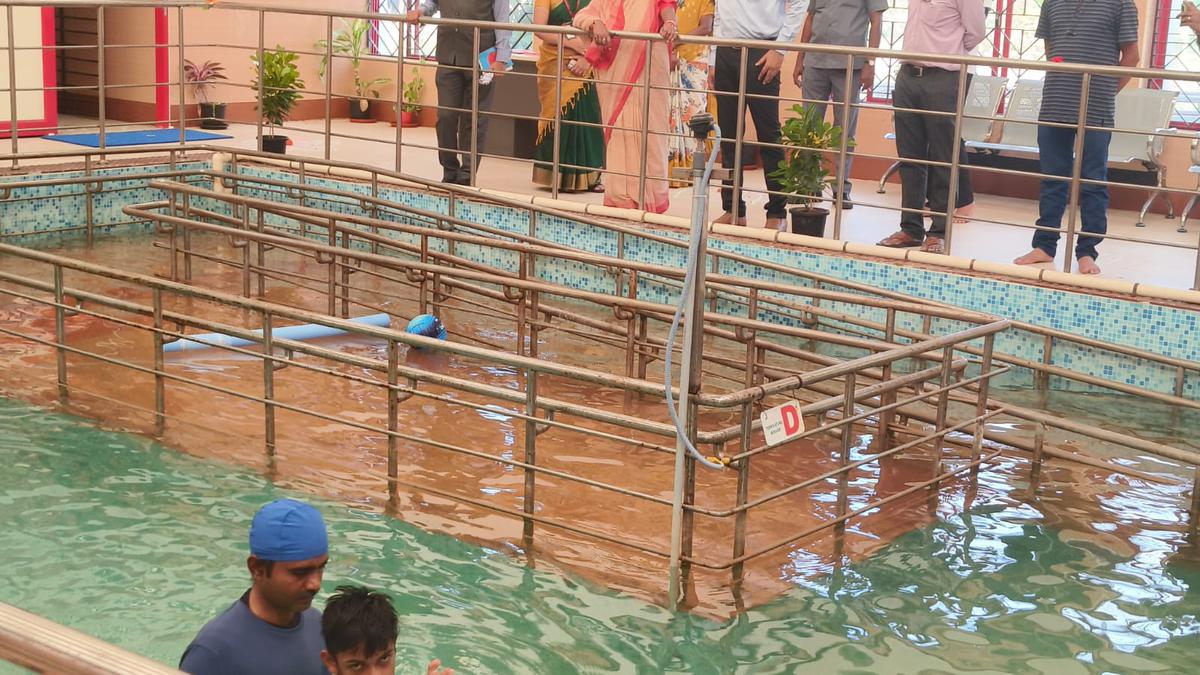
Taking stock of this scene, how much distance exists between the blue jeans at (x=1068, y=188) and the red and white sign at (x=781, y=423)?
455cm

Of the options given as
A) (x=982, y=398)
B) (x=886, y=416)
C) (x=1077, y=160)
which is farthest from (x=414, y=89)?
(x=982, y=398)

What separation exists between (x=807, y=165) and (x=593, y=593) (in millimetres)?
4989

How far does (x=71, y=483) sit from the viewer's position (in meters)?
5.60

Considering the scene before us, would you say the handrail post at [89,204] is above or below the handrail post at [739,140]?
below

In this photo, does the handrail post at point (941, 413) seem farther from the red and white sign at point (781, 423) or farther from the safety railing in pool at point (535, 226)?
the red and white sign at point (781, 423)

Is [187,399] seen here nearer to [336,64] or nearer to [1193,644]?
[1193,644]

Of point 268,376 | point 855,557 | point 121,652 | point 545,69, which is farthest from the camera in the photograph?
point 545,69

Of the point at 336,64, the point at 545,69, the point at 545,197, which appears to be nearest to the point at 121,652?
the point at 545,197

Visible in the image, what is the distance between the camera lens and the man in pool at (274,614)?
2.80 m

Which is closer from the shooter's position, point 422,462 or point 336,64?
point 422,462

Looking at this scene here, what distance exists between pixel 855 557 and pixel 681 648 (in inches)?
43.6

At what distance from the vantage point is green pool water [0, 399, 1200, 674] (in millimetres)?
4441

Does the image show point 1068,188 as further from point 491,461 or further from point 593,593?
point 593,593

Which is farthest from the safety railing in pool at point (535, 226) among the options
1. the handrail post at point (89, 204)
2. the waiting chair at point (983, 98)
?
the waiting chair at point (983, 98)
